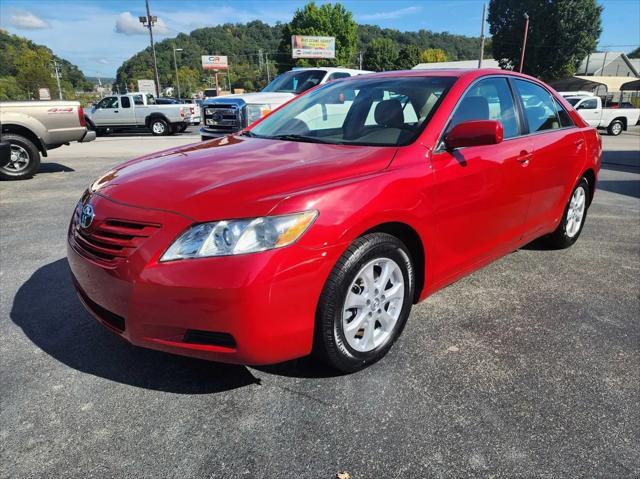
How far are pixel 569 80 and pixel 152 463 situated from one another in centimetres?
5002

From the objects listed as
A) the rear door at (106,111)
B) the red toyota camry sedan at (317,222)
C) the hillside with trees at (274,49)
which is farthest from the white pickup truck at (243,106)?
the hillside with trees at (274,49)

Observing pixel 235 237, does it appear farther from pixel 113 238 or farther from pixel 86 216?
pixel 86 216

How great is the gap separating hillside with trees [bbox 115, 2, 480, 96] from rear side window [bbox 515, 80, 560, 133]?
6609 centimetres

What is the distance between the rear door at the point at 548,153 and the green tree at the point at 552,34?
48.7 meters

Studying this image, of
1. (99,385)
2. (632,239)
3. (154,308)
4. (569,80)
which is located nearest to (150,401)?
(99,385)

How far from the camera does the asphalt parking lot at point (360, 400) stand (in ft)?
6.34

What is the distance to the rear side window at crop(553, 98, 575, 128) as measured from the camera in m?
4.17

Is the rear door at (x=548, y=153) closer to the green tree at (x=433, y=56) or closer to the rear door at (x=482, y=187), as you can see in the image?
the rear door at (x=482, y=187)

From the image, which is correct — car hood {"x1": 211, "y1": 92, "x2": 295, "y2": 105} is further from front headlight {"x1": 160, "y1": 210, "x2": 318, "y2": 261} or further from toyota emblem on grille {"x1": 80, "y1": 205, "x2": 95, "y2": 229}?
front headlight {"x1": 160, "y1": 210, "x2": 318, "y2": 261}

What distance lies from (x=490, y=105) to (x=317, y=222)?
1.92m

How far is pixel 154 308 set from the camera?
2.06 m

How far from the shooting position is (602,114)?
21.0m

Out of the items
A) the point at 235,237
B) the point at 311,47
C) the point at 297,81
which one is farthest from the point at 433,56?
the point at 235,237

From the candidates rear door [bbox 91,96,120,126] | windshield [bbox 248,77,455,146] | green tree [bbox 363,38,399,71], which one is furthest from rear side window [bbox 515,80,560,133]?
green tree [bbox 363,38,399,71]
